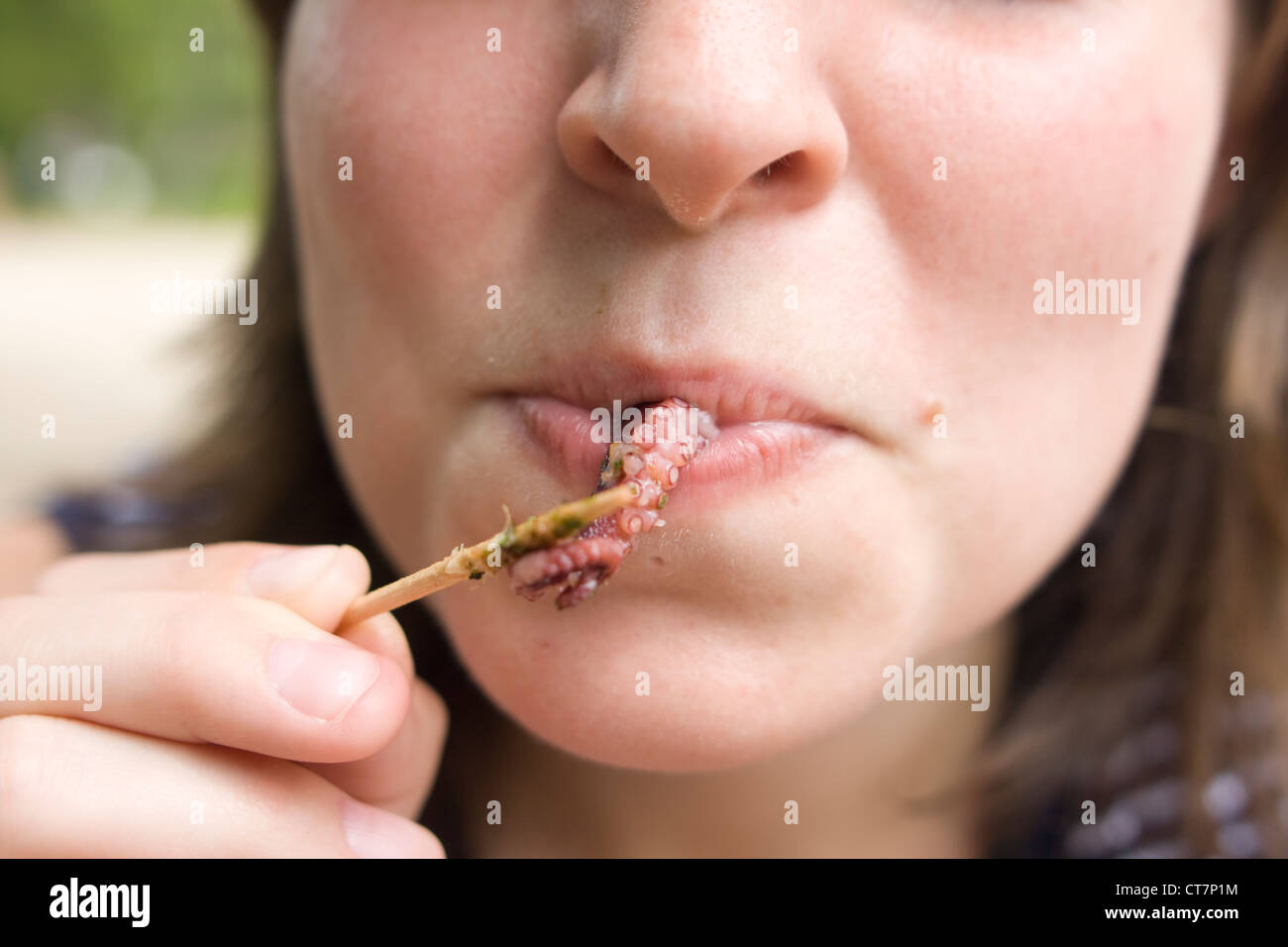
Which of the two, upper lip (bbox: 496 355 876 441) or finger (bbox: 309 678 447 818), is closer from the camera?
upper lip (bbox: 496 355 876 441)

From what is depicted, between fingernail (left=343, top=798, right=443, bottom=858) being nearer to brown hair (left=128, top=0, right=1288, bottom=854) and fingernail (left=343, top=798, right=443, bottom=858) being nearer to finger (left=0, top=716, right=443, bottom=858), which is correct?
finger (left=0, top=716, right=443, bottom=858)

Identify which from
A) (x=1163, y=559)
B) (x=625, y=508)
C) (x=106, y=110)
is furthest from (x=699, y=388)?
(x=106, y=110)

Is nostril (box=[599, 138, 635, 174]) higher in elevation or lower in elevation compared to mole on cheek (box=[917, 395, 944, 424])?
higher

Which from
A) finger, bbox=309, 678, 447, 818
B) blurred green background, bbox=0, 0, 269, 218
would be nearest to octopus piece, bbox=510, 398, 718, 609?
finger, bbox=309, 678, 447, 818

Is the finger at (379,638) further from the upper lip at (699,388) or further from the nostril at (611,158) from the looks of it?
the nostril at (611,158)

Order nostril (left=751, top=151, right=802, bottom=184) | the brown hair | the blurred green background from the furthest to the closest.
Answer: the blurred green background
the brown hair
nostril (left=751, top=151, right=802, bottom=184)
